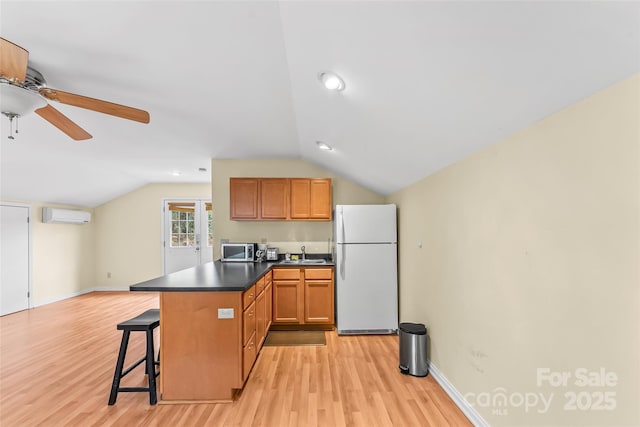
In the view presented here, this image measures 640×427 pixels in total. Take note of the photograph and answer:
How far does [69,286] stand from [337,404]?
6467 millimetres

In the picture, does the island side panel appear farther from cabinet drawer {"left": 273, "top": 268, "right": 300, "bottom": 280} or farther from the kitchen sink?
the kitchen sink

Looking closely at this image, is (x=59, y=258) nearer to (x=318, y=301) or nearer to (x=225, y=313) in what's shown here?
(x=318, y=301)

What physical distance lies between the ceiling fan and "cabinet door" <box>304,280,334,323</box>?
9.11ft

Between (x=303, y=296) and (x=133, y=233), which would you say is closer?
(x=303, y=296)

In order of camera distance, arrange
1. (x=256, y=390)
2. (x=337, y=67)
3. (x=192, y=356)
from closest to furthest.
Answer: (x=337, y=67) < (x=192, y=356) < (x=256, y=390)

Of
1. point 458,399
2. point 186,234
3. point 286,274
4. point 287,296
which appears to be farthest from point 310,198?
point 186,234

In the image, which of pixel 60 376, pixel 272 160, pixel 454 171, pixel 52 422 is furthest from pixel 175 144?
pixel 454 171

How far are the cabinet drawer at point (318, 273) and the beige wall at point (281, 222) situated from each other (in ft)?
2.25

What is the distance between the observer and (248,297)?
2.65m

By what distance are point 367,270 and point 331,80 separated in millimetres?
2556

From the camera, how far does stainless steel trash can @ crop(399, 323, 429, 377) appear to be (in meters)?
2.71

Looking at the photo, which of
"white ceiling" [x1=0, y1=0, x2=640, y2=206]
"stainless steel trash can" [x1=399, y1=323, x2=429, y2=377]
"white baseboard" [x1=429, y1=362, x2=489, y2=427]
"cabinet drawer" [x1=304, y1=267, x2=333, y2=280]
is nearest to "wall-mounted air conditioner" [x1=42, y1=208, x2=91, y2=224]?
"white ceiling" [x1=0, y1=0, x2=640, y2=206]

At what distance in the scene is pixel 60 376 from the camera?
2781 millimetres

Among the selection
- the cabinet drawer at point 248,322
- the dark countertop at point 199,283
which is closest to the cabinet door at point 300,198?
the dark countertop at point 199,283
